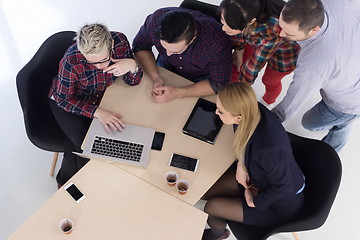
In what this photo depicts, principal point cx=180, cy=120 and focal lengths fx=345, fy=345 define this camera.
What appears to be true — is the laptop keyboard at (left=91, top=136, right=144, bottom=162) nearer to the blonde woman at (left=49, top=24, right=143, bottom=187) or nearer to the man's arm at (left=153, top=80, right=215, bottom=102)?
the blonde woman at (left=49, top=24, right=143, bottom=187)

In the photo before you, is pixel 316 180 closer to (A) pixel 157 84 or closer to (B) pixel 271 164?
(B) pixel 271 164

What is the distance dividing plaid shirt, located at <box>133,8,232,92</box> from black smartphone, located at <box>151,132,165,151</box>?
51cm

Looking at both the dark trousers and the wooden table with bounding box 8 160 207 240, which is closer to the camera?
the wooden table with bounding box 8 160 207 240

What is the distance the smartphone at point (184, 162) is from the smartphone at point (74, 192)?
0.52m

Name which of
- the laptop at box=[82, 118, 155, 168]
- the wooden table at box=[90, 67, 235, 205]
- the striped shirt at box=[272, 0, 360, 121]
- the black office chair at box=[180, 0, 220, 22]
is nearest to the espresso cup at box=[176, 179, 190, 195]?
the wooden table at box=[90, 67, 235, 205]

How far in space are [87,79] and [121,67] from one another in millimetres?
223

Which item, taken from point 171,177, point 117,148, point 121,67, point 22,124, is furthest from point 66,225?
point 22,124

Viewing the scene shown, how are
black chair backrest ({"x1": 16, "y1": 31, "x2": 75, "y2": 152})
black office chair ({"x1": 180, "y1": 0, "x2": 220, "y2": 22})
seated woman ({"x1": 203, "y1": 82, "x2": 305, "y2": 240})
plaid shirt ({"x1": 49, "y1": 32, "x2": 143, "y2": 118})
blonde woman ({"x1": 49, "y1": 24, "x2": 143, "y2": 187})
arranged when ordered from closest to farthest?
1. seated woman ({"x1": 203, "y1": 82, "x2": 305, "y2": 240})
2. blonde woman ({"x1": 49, "y1": 24, "x2": 143, "y2": 187})
3. plaid shirt ({"x1": 49, "y1": 32, "x2": 143, "y2": 118})
4. black chair backrest ({"x1": 16, "y1": 31, "x2": 75, "y2": 152})
5. black office chair ({"x1": 180, "y1": 0, "x2": 220, "y2": 22})

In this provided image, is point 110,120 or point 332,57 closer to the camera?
point 332,57

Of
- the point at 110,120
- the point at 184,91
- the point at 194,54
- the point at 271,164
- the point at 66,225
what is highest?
the point at 194,54

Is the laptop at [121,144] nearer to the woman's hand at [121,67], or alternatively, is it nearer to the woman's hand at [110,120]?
the woman's hand at [110,120]

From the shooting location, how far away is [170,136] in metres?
2.11

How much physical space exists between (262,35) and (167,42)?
600 mm

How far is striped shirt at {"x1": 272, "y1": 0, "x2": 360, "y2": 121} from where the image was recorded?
1811 millimetres
